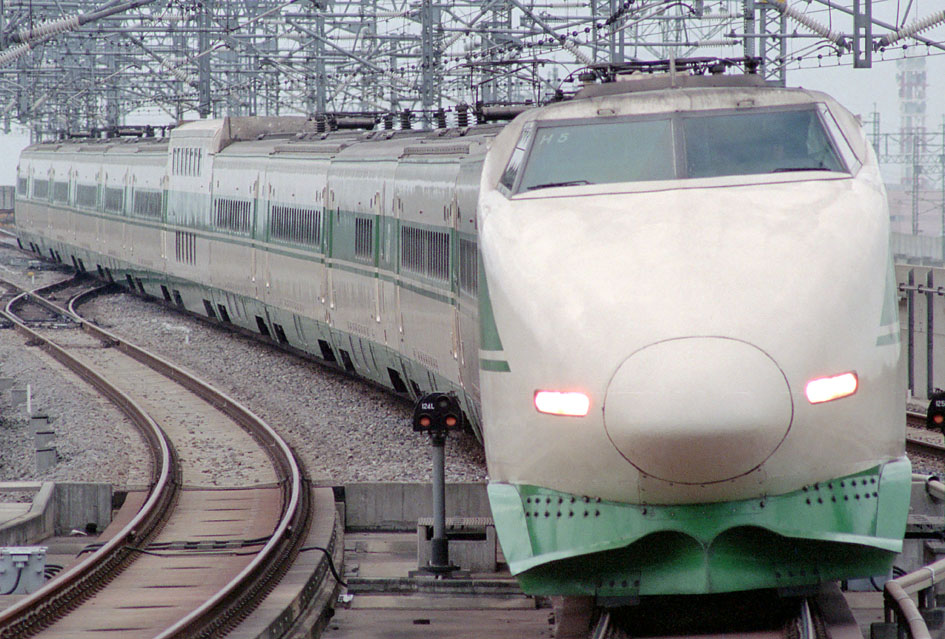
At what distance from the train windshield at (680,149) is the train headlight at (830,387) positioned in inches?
53.8

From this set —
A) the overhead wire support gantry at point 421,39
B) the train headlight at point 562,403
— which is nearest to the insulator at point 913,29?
the overhead wire support gantry at point 421,39

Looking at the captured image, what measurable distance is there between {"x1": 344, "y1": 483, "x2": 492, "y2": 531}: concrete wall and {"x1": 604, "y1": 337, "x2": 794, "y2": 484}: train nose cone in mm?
6013

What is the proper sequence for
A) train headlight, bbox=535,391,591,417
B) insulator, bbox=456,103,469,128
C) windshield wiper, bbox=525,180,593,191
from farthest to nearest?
insulator, bbox=456,103,469,128
windshield wiper, bbox=525,180,593,191
train headlight, bbox=535,391,591,417

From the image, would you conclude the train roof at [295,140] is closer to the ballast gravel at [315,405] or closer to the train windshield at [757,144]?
the ballast gravel at [315,405]

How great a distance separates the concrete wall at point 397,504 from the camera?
12.2m

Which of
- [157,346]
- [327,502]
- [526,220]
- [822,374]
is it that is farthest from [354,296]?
[822,374]

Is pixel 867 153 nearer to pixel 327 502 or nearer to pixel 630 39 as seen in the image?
pixel 327 502

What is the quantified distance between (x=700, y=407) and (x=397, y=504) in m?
6.87

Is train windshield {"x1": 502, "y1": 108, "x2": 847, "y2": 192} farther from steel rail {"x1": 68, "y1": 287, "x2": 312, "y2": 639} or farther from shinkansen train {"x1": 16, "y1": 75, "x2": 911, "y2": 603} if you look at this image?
steel rail {"x1": 68, "y1": 287, "x2": 312, "y2": 639}

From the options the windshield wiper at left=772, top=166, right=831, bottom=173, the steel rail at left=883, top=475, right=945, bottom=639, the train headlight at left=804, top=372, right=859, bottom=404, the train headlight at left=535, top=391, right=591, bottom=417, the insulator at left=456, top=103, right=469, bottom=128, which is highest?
the insulator at left=456, top=103, right=469, bottom=128

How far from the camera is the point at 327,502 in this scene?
12.4m

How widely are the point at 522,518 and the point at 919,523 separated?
3.93 metres

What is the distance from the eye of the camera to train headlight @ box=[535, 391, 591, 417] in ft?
21.1

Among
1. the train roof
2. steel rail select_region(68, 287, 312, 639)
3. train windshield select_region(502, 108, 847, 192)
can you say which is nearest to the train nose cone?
train windshield select_region(502, 108, 847, 192)
